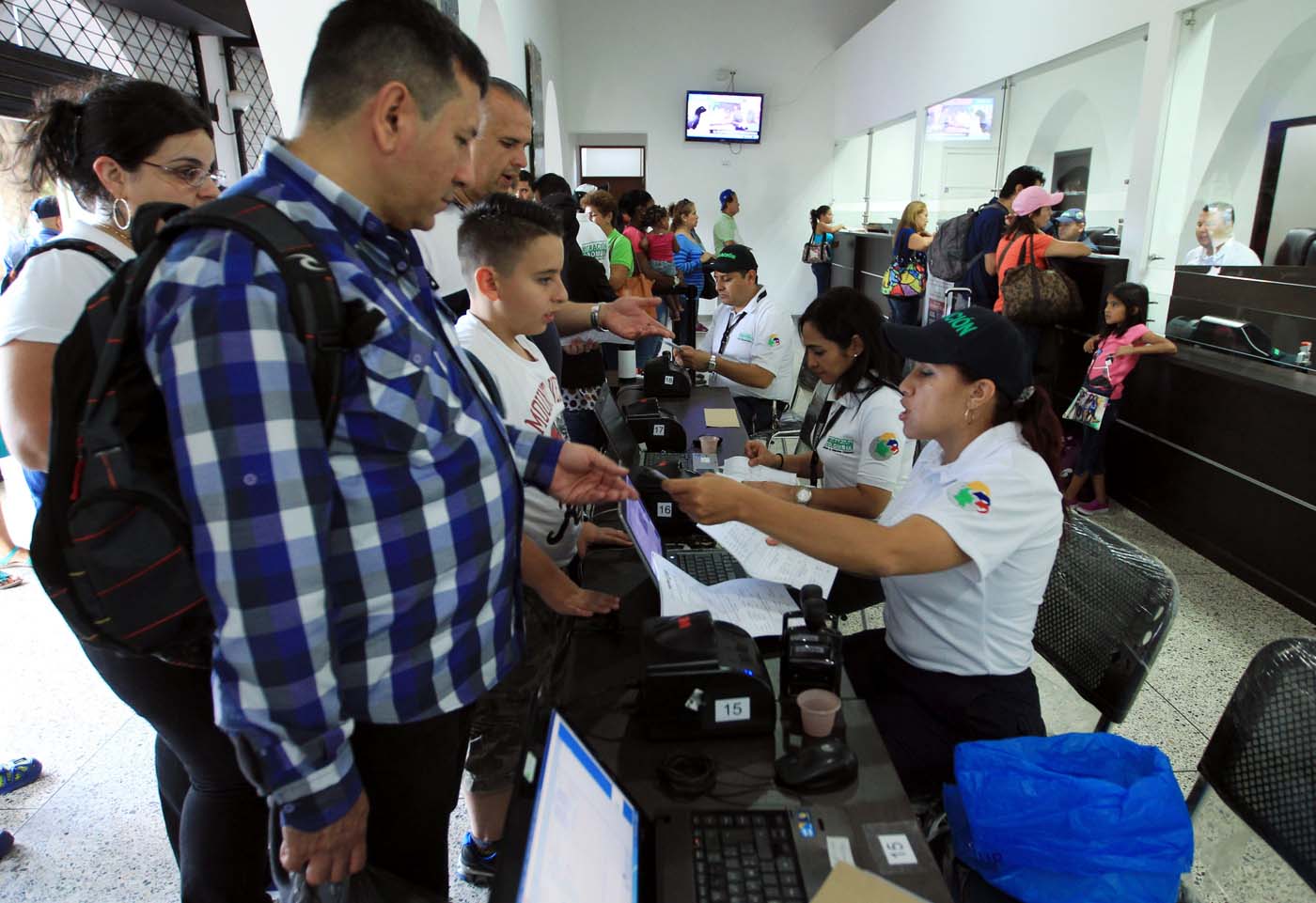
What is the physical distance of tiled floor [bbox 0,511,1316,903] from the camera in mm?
1712

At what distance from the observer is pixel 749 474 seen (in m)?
2.15

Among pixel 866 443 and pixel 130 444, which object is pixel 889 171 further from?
pixel 130 444

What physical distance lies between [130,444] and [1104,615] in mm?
1534

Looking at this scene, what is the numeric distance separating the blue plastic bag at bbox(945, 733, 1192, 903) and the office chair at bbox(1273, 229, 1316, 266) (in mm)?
3981

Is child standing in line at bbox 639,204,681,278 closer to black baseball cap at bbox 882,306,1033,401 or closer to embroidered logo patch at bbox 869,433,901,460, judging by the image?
embroidered logo patch at bbox 869,433,901,460

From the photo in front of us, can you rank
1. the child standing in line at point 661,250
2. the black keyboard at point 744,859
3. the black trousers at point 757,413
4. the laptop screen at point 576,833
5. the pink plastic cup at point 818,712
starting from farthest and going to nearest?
the child standing in line at point 661,250 < the black trousers at point 757,413 < the pink plastic cup at point 818,712 < the black keyboard at point 744,859 < the laptop screen at point 576,833

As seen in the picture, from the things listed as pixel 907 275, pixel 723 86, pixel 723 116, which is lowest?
pixel 907 275

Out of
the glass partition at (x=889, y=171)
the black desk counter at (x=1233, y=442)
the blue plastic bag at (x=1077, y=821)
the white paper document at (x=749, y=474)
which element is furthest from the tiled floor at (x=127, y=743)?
the glass partition at (x=889, y=171)

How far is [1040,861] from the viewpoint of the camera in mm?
1011

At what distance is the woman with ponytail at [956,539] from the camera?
4.26ft

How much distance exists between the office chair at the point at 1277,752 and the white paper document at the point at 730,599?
27.4 inches

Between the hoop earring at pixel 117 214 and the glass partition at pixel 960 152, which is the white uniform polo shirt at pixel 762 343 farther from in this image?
the glass partition at pixel 960 152

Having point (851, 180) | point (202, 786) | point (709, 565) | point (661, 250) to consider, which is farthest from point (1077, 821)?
point (851, 180)

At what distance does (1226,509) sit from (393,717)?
360 centimetres
